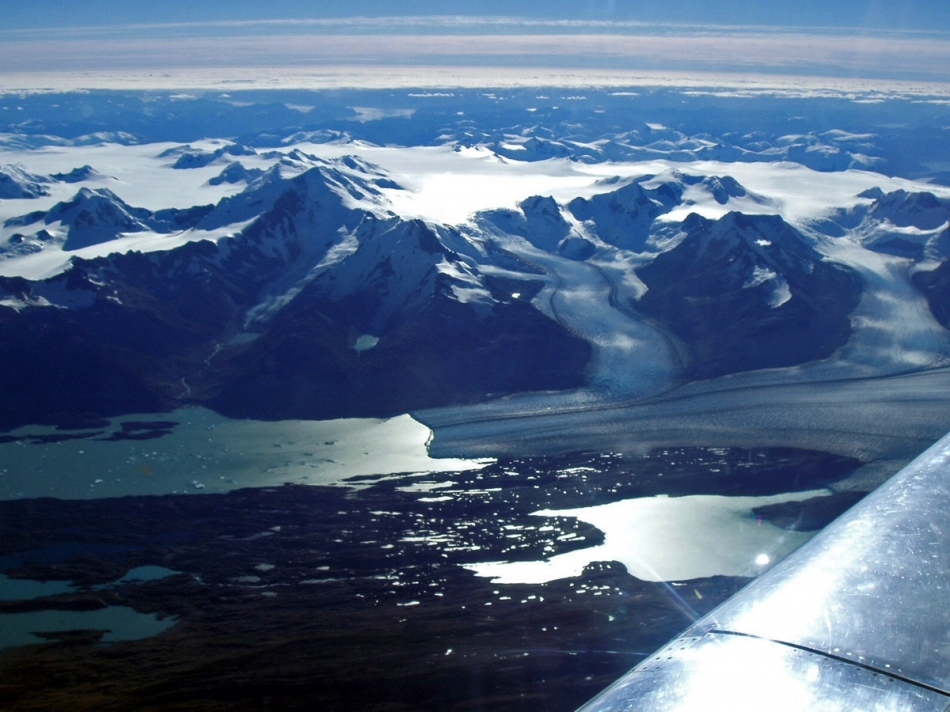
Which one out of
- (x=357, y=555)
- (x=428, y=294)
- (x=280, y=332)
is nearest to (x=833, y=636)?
(x=357, y=555)

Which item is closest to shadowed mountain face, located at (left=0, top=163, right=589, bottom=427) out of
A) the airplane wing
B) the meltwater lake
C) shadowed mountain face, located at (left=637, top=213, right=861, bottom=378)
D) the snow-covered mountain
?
the snow-covered mountain

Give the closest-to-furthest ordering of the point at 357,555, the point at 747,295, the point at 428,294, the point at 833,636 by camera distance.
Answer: the point at 833,636 → the point at 357,555 → the point at 428,294 → the point at 747,295

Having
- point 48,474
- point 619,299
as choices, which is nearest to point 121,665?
point 48,474

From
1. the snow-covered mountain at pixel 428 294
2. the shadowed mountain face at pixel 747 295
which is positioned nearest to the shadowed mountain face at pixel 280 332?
the snow-covered mountain at pixel 428 294

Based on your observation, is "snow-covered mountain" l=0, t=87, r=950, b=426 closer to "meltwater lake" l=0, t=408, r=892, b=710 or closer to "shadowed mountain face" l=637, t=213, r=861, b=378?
"shadowed mountain face" l=637, t=213, r=861, b=378

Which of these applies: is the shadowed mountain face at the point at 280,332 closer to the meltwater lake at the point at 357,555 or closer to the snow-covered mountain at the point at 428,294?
the snow-covered mountain at the point at 428,294

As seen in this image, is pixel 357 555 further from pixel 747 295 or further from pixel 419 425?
pixel 747 295

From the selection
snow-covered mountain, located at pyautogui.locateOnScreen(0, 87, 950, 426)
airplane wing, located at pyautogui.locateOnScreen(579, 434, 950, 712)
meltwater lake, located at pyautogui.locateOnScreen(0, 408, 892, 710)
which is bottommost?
meltwater lake, located at pyautogui.locateOnScreen(0, 408, 892, 710)

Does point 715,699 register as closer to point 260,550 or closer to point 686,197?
point 260,550
